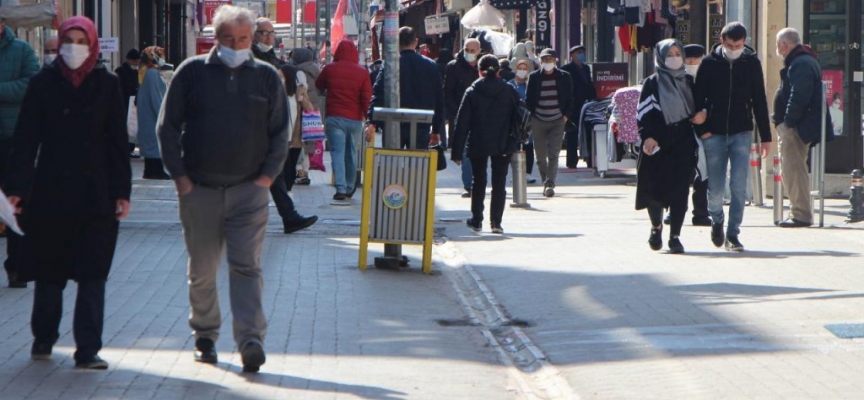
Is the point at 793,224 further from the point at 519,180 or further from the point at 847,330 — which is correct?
the point at 847,330

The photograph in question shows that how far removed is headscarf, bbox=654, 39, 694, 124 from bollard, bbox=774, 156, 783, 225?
8.04ft

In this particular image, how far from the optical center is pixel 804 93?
46.7ft

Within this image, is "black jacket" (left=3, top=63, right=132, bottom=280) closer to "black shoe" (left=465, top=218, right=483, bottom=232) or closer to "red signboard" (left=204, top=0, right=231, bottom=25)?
"black shoe" (left=465, top=218, right=483, bottom=232)

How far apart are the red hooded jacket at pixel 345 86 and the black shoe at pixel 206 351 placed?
31.6ft

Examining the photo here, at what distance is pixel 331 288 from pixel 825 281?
3410 mm

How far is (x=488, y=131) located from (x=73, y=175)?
24.0 feet

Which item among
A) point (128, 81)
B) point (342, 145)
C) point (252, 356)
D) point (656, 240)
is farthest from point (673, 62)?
point (128, 81)

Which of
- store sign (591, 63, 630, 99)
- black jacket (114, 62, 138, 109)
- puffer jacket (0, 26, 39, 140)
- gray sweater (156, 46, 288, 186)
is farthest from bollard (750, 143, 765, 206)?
black jacket (114, 62, 138, 109)

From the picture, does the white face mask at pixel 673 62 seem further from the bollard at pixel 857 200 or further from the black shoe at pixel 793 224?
the bollard at pixel 857 200

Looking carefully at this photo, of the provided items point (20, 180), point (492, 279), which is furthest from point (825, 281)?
point (20, 180)

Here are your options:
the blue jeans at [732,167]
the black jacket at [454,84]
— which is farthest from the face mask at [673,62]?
the black jacket at [454,84]

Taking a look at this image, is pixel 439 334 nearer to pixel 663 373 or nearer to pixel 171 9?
pixel 663 373

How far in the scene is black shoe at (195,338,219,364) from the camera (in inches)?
295

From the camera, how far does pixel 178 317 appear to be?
9.05 meters
